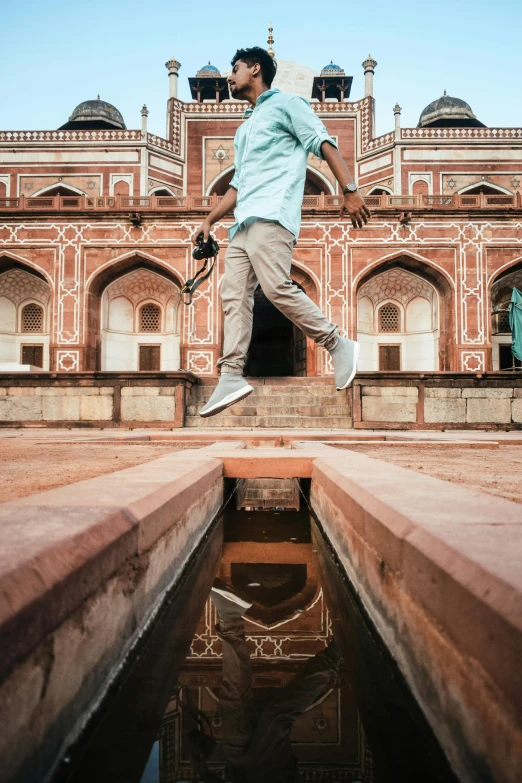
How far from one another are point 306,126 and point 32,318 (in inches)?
531

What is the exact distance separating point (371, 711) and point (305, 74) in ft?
75.2

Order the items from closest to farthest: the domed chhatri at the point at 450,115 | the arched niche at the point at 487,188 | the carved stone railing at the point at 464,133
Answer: the arched niche at the point at 487,188 < the carved stone railing at the point at 464,133 < the domed chhatri at the point at 450,115

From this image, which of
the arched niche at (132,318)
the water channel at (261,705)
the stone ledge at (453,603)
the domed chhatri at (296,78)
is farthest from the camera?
the domed chhatri at (296,78)

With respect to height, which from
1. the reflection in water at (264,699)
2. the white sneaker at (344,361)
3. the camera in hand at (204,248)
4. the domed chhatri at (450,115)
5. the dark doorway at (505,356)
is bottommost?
the reflection in water at (264,699)

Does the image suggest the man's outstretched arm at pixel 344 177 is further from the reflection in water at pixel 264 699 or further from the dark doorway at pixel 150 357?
the dark doorway at pixel 150 357

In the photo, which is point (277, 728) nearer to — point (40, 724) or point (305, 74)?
point (40, 724)

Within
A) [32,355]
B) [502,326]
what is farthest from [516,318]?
[32,355]

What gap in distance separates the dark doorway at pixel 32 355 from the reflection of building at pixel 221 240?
2.2 inches

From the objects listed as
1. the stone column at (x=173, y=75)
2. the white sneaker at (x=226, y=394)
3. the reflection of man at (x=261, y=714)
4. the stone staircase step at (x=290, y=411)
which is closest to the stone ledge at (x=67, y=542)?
the reflection of man at (x=261, y=714)

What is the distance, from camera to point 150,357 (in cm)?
1422

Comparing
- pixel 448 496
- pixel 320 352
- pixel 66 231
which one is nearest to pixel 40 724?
pixel 448 496

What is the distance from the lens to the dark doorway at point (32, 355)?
1400 centimetres

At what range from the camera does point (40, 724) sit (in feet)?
1.85

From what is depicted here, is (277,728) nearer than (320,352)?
Yes
